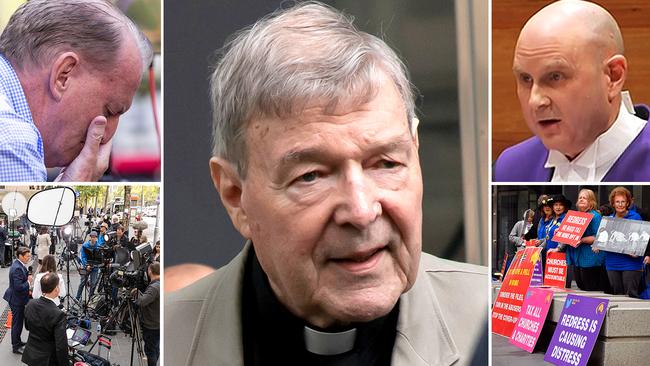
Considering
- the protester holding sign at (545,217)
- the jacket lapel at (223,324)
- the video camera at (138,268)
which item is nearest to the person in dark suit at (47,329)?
the video camera at (138,268)

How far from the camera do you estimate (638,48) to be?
12.9 ft

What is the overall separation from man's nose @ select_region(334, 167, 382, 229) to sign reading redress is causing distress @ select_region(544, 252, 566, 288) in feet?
3.79

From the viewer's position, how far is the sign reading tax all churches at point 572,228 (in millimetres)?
3953

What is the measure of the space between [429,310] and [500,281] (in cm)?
48

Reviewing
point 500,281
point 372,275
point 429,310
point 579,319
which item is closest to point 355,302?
point 372,275

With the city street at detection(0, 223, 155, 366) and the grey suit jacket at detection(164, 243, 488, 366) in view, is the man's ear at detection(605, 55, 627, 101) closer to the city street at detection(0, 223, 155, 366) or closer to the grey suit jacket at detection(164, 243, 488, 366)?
the grey suit jacket at detection(164, 243, 488, 366)

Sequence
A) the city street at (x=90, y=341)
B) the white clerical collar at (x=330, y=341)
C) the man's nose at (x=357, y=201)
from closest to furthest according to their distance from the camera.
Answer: the man's nose at (x=357, y=201)
the white clerical collar at (x=330, y=341)
the city street at (x=90, y=341)

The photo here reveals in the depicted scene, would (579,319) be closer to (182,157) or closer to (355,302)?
(355,302)

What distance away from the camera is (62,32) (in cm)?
370

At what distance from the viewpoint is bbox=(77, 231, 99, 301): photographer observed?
12.4ft

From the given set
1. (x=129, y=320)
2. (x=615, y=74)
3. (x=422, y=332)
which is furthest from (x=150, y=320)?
(x=615, y=74)

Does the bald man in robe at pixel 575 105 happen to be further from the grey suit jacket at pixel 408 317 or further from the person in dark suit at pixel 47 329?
the person in dark suit at pixel 47 329

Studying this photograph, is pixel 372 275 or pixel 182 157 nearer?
pixel 372 275

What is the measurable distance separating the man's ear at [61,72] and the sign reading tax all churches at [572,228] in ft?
7.54
